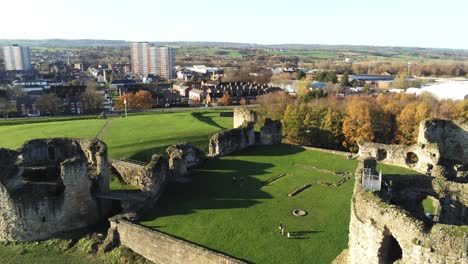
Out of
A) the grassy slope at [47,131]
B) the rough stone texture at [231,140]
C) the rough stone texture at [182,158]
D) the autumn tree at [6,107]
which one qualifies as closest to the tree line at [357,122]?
the rough stone texture at [231,140]

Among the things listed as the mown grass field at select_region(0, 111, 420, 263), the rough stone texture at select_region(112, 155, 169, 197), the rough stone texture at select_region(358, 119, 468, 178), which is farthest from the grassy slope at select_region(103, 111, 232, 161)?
the rough stone texture at select_region(358, 119, 468, 178)

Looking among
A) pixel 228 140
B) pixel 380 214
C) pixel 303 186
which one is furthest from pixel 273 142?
pixel 380 214

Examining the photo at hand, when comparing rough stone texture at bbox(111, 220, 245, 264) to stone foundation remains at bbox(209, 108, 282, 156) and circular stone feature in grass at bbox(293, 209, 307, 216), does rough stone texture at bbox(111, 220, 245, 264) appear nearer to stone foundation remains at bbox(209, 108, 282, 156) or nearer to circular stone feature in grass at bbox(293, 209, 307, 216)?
circular stone feature in grass at bbox(293, 209, 307, 216)

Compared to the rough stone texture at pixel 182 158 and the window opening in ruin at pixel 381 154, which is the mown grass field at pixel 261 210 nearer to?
the rough stone texture at pixel 182 158

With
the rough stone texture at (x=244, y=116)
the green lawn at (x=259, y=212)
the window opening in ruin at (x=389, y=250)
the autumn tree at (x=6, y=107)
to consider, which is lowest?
the autumn tree at (x=6, y=107)

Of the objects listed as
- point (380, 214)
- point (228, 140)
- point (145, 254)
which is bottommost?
point (145, 254)

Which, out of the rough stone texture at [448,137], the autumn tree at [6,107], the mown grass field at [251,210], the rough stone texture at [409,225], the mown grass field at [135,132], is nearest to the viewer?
the rough stone texture at [409,225]

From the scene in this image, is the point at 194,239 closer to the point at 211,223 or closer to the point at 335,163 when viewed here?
the point at 211,223
